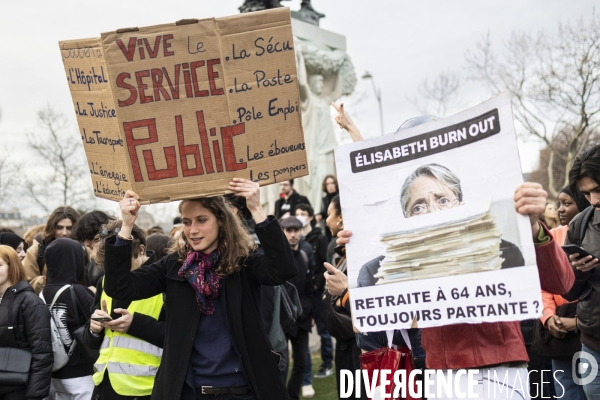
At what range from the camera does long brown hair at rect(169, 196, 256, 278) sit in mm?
3406

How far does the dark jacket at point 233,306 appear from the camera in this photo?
3240 mm

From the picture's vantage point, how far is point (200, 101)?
332cm

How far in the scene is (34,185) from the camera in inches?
992

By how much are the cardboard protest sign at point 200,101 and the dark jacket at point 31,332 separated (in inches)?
76.0

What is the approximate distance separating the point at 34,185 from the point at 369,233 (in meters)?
24.5

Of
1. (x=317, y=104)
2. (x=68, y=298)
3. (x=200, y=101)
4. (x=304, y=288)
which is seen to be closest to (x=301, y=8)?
(x=317, y=104)

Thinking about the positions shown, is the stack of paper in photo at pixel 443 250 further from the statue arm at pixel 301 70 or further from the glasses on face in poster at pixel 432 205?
the statue arm at pixel 301 70

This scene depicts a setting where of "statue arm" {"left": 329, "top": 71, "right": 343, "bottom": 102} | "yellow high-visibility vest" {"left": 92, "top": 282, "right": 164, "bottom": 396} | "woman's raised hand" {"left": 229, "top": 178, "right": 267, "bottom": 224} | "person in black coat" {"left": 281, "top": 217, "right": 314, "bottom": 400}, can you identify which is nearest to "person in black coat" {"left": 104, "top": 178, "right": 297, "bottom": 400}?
"woman's raised hand" {"left": 229, "top": 178, "right": 267, "bottom": 224}

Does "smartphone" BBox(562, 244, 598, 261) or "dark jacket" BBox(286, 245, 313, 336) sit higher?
"dark jacket" BBox(286, 245, 313, 336)

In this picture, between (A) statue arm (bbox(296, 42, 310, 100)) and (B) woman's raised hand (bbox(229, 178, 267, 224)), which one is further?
(A) statue arm (bbox(296, 42, 310, 100))

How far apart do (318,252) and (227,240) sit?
18.4ft

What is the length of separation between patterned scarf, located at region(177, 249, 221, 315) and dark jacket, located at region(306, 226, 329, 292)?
205 inches

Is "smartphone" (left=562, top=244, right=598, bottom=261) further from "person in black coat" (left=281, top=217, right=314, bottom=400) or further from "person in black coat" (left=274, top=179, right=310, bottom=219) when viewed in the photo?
"person in black coat" (left=274, top=179, right=310, bottom=219)

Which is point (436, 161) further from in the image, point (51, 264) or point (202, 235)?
point (51, 264)
